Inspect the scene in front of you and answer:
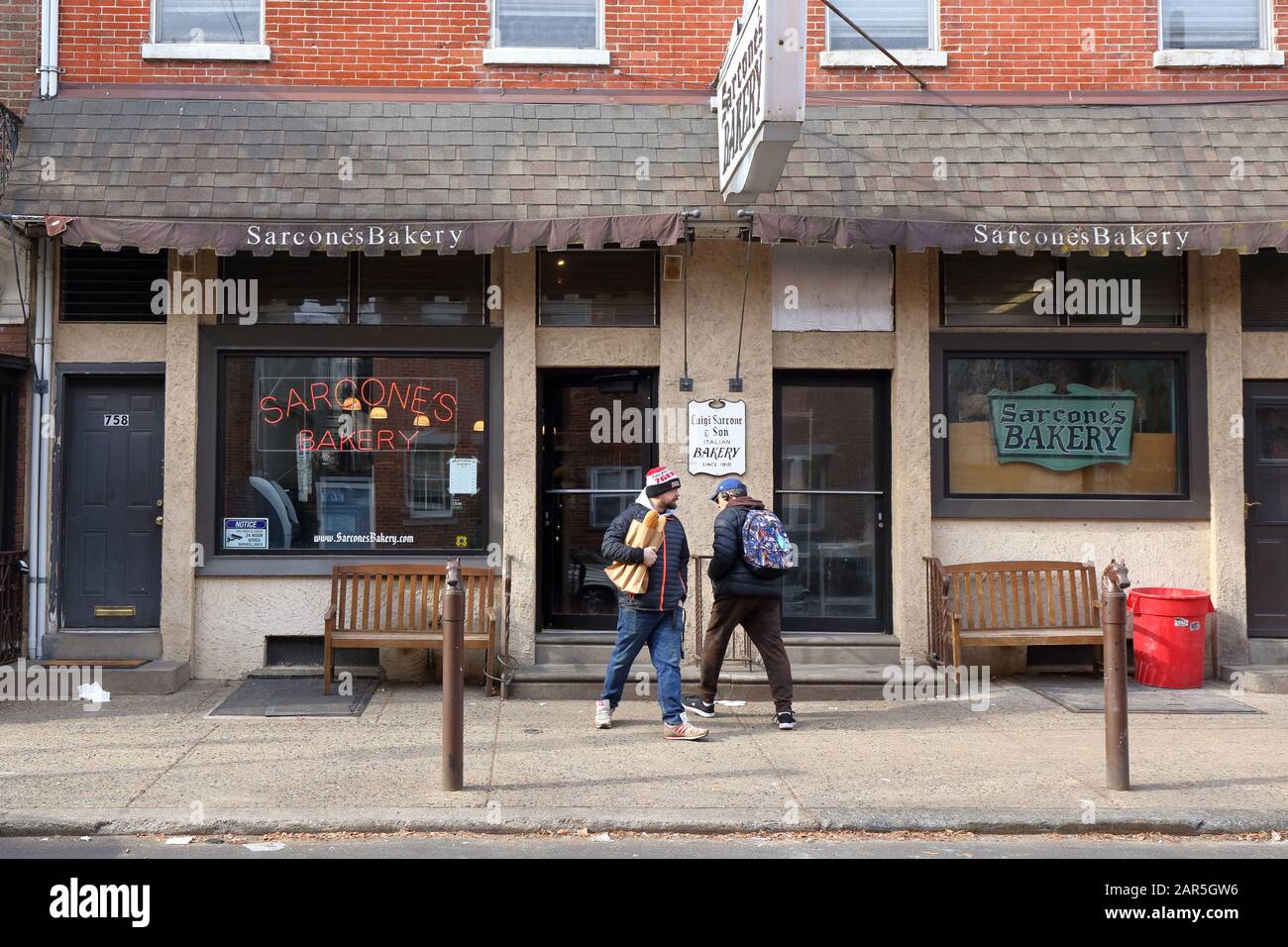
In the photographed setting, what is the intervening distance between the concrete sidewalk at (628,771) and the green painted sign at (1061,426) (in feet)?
7.49

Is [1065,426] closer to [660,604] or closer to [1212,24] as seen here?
[1212,24]

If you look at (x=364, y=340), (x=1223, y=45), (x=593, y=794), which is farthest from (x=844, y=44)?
(x=593, y=794)

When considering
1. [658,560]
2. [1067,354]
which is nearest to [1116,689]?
[658,560]

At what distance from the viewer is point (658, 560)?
24.1 ft

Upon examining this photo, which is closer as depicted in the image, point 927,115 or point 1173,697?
point 1173,697

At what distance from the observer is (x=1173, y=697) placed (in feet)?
28.0

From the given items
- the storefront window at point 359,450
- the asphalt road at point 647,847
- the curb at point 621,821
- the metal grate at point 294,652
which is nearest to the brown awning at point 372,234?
the storefront window at point 359,450

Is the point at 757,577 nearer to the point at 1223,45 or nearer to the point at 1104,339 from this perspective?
the point at 1104,339

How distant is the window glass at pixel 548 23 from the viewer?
31.5 ft

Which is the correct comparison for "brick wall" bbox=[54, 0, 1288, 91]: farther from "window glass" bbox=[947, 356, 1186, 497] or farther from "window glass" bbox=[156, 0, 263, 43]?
"window glass" bbox=[947, 356, 1186, 497]

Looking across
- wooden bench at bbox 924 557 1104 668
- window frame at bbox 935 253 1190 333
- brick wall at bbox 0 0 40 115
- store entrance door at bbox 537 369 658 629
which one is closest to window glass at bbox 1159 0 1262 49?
window frame at bbox 935 253 1190 333

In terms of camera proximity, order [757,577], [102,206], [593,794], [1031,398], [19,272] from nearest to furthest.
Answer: [593,794] < [757,577] < [102,206] < [19,272] < [1031,398]

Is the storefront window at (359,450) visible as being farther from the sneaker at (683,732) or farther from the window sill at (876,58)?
the window sill at (876,58)

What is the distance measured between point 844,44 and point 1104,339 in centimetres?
347
